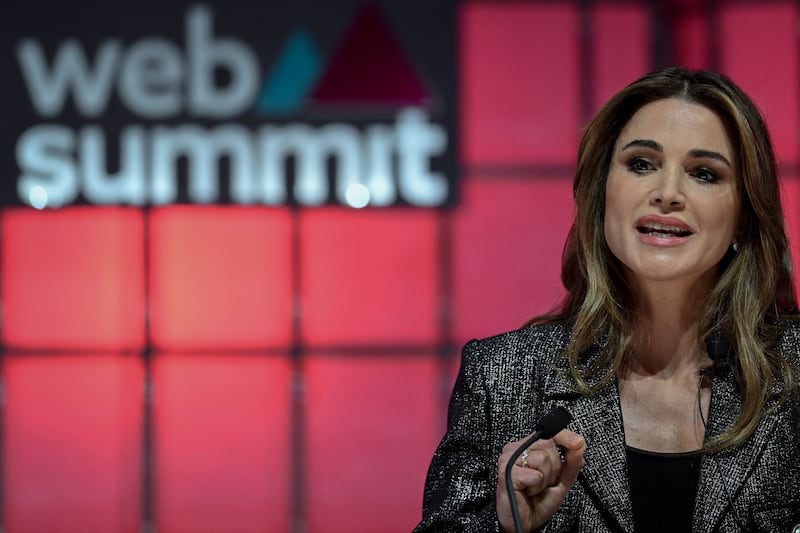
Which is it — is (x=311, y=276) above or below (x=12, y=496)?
above

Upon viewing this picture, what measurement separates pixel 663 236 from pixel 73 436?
351 cm

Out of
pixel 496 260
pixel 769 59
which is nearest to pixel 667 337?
pixel 496 260

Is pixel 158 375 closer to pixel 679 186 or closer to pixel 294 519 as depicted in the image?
pixel 294 519

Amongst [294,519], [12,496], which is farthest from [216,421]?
[12,496]

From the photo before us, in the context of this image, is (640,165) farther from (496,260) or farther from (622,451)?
(496,260)

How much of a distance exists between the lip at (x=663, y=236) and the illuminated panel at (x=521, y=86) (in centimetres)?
300

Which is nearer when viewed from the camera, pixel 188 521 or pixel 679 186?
pixel 679 186

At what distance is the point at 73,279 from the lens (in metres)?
4.89

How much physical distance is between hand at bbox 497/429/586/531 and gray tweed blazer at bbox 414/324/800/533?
0.11m

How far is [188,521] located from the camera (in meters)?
4.89

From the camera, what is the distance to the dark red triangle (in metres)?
4.86

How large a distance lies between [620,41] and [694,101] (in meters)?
3.01

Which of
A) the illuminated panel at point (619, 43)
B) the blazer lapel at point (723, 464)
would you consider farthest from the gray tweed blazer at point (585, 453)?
the illuminated panel at point (619, 43)

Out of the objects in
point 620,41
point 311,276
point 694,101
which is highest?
point 620,41
